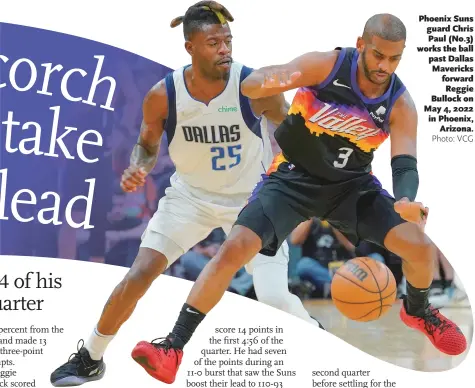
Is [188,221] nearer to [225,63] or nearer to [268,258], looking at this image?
[268,258]

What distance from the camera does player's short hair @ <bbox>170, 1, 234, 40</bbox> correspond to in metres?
6.30

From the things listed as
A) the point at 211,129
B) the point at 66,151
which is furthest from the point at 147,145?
the point at 66,151

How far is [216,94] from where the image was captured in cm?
650

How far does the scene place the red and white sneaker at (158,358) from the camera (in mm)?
5625

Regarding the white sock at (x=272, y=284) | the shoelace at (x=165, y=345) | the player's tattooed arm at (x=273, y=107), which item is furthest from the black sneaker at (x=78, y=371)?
the player's tattooed arm at (x=273, y=107)

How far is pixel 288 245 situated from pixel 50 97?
207cm

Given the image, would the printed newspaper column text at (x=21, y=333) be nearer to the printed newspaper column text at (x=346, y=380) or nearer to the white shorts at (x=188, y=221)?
the white shorts at (x=188, y=221)

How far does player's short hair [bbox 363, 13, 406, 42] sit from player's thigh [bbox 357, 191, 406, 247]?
96 cm

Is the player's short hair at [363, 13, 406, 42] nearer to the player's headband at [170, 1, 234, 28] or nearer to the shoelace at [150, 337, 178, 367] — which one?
the player's headband at [170, 1, 234, 28]

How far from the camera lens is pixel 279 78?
5.43 meters

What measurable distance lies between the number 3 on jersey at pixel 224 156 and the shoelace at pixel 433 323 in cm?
160

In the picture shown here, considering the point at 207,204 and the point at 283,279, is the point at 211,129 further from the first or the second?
the point at 283,279

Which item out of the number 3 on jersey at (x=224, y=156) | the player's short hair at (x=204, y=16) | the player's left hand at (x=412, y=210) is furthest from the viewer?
the number 3 on jersey at (x=224, y=156)

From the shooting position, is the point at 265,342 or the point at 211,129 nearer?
the point at 211,129
